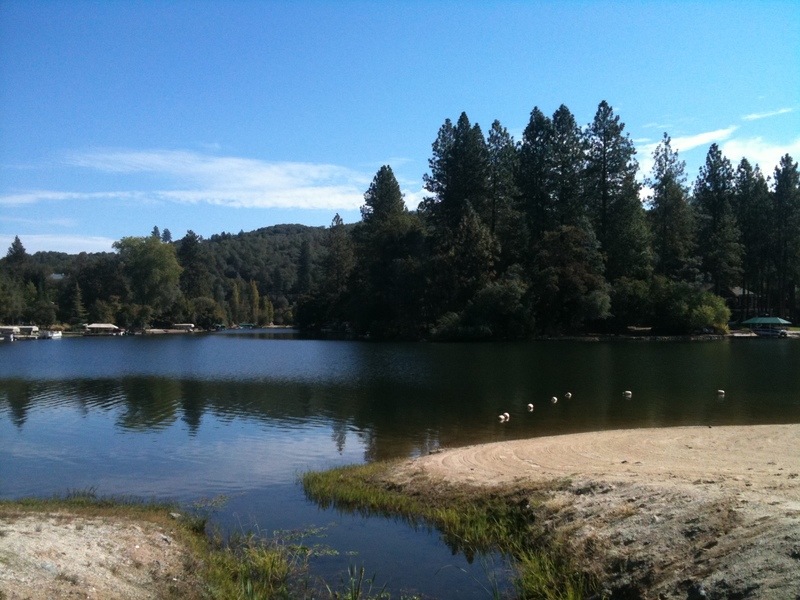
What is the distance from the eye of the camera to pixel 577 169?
8594 cm

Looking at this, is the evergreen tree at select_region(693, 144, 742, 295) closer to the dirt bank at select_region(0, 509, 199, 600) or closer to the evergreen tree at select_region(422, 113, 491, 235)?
the evergreen tree at select_region(422, 113, 491, 235)

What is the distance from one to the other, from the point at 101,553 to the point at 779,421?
75.9 feet

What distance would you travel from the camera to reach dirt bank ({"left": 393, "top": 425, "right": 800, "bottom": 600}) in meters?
8.15

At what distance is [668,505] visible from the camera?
408 inches

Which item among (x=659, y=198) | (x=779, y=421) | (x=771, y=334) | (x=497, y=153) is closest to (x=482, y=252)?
(x=497, y=153)

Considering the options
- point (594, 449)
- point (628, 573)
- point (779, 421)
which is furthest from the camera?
point (779, 421)

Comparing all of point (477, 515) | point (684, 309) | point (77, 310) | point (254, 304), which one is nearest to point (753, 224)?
point (684, 309)

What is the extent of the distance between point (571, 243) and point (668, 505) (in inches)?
2767

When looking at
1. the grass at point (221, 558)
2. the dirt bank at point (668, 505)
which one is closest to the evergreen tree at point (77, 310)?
the grass at point (221, 558)

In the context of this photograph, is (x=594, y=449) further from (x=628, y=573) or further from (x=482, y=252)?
(x=482, y=252)

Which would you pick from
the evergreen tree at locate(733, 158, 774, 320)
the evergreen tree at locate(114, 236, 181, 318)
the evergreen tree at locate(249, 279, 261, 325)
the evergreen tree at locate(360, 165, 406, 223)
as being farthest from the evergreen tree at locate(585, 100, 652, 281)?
the evergreen tree at locate(249, 279, 261, 325)

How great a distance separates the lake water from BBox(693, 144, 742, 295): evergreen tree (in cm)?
3565

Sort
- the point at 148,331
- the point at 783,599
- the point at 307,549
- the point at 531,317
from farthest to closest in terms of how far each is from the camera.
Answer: the point at 148,331, the point at 531,317, the point at 307,549, the point at 783,599

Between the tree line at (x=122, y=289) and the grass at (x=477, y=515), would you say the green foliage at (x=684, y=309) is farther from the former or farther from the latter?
the tree line at (x=122, y=289)
